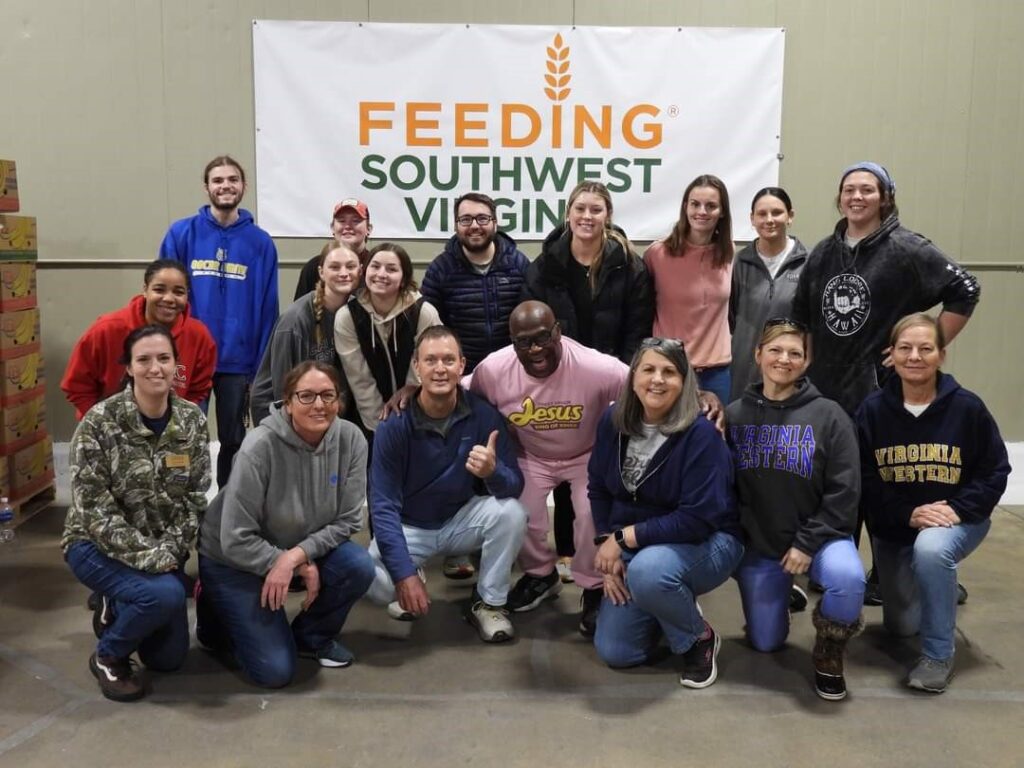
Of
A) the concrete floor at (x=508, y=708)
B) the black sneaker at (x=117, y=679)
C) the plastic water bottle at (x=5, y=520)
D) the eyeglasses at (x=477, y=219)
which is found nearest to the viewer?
the concrete floor at (x=508, y=708)

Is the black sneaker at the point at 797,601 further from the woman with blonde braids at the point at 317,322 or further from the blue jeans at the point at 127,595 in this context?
the blue jeans at the point at 127,595

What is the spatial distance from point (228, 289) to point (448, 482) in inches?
55.6

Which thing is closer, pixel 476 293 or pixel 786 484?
pixel 786 484

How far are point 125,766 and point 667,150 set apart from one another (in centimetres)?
387

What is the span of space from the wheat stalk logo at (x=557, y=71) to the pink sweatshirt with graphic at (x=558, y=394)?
2193 mm

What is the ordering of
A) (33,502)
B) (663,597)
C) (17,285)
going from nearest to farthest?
(663,597) → (17,285) → (33,502)

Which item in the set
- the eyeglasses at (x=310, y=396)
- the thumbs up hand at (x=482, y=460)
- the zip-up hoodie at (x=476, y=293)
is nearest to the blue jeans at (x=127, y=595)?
the eyeglasses at (x=310, y=396)

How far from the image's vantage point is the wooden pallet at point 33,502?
13.1ft

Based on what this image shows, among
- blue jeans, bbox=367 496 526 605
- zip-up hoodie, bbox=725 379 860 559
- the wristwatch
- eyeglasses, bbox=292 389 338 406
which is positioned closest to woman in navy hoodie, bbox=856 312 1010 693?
zip-up hoodie, bbox=725 379 860 559

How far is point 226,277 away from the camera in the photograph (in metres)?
3.71

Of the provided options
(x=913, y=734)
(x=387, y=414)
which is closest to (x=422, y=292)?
(x=387, y=414)

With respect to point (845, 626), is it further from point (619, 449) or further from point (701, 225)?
point (701, 225)

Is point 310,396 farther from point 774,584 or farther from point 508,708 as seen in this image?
point 774,584

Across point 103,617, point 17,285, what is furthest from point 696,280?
point 17,285
